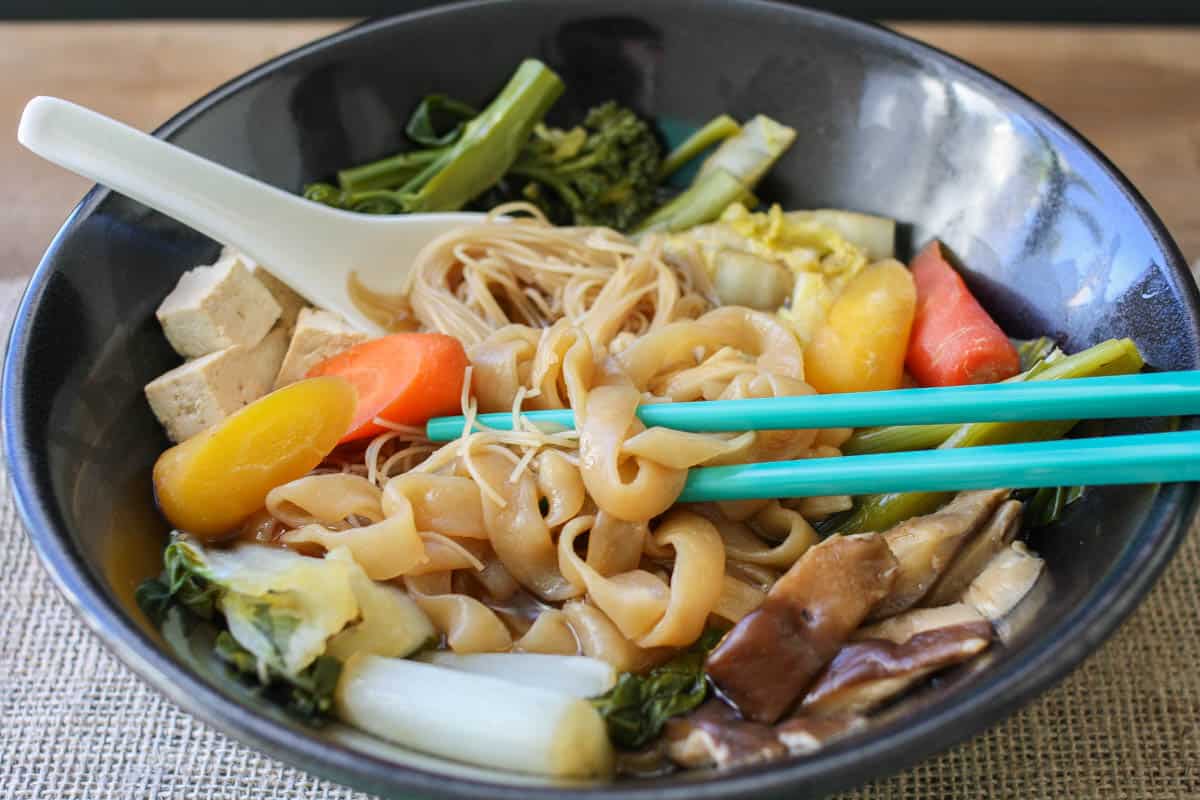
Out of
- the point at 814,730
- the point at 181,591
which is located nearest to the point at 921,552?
the point at 814,730

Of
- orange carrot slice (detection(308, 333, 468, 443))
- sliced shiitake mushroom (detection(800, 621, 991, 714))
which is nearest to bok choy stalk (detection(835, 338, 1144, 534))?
sliced shiitake mushroom (detection(800, 621, 991, 714))

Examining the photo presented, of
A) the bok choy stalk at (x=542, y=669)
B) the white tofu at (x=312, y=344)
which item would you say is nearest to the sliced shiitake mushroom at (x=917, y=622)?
the bok choy stalk at (x=542, y=669)

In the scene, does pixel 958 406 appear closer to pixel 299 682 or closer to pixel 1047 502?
pixel 1047 502

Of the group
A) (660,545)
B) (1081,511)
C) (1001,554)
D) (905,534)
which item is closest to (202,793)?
(660,545)

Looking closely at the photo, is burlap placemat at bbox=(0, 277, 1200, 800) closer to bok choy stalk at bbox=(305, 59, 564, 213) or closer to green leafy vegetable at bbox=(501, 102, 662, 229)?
bok choy stalk at bbox=(305, 59, 564, 213)

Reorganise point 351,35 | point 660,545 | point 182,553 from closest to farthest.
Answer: point 182,553 < point 660,545 < point 351,35

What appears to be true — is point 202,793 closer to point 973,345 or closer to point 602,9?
point 973,345
